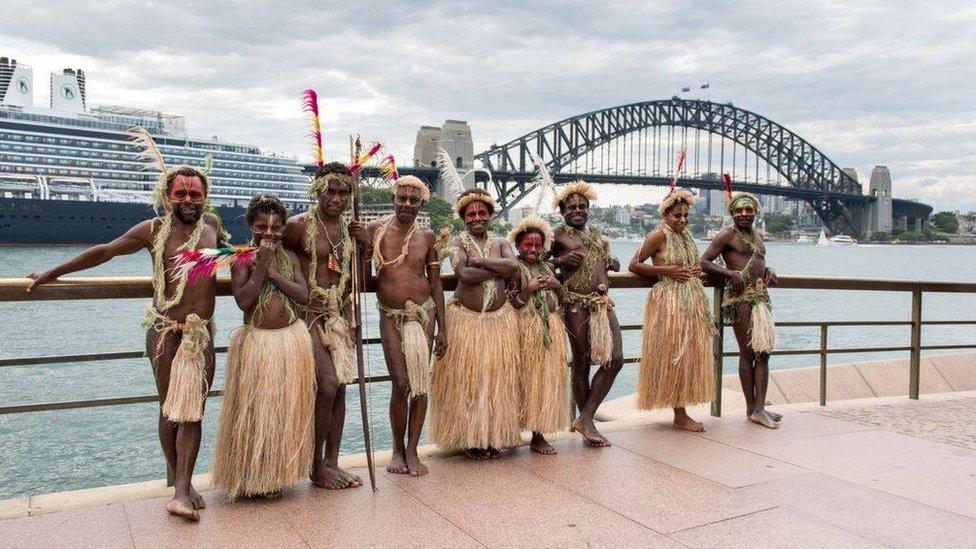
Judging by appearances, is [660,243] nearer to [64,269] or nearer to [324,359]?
[324,359]

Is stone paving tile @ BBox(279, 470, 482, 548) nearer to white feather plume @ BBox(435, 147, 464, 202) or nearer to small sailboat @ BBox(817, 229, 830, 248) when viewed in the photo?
white feather plume @ BBox(435, 147, 464, 202)

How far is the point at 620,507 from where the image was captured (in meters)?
3.21

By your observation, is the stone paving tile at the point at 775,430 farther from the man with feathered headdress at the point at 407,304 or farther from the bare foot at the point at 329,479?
the bare foot at the point at 329,479

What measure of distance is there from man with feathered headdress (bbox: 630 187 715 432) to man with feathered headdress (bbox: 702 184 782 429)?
0.86 ft

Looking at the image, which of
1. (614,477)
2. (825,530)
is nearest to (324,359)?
(614,477)

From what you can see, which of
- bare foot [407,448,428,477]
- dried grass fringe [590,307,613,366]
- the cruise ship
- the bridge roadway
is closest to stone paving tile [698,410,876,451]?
dried grass fringe [590,307,613,366]

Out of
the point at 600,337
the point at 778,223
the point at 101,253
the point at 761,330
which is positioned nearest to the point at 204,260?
the point at 101,253

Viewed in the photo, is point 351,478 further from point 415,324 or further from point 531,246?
point 531,246

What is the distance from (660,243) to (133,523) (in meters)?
3.02

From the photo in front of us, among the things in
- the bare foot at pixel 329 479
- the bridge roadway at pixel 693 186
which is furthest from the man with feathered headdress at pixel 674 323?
the bridge roadway at pixel 693 186

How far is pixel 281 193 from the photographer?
4278 cm

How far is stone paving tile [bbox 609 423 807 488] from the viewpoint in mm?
3672

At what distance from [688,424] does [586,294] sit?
106 centimetres

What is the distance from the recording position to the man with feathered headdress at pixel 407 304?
362 centimetres
